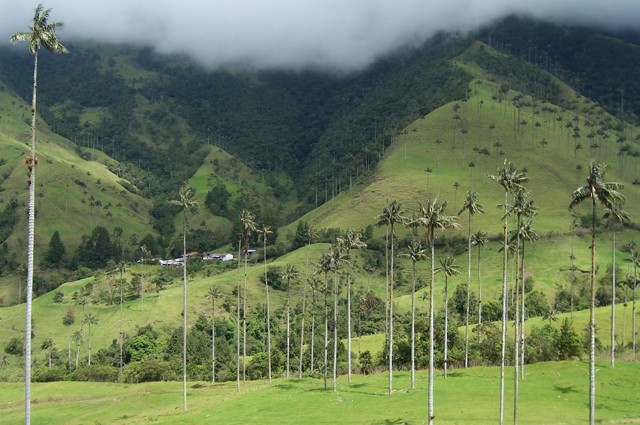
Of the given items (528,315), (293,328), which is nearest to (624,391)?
(528,315)

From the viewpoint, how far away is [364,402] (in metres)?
73.4

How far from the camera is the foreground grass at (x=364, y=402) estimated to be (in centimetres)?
6378

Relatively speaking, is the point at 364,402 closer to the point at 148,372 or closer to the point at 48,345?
the point at 148,372

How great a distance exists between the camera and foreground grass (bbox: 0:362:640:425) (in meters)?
63.8

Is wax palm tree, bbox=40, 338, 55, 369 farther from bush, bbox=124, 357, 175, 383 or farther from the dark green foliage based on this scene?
bush, bbox=124, 357, 175, 383

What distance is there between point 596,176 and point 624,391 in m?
35.6

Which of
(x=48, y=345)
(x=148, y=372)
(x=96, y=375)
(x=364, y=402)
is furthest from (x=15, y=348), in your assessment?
(x=364, y=402)

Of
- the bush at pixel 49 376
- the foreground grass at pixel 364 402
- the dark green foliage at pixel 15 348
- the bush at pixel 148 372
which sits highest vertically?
the foreground grass at pixel 364 402

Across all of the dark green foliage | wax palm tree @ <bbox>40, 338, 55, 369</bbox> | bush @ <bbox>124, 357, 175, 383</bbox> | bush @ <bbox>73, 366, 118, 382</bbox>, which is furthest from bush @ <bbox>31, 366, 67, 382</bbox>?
the dark green foliage

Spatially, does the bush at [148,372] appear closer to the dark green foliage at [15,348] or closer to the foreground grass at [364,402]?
the foreground grass at [364,402]

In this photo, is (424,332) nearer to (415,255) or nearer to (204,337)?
(415,255)

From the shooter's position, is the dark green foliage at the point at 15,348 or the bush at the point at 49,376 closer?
the bush at the point at 49,376

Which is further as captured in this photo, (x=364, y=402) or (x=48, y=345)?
(x=48, y=345)

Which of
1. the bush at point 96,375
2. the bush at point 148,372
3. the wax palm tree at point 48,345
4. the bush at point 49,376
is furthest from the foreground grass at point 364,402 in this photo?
the wax palm tree at point 48,345
